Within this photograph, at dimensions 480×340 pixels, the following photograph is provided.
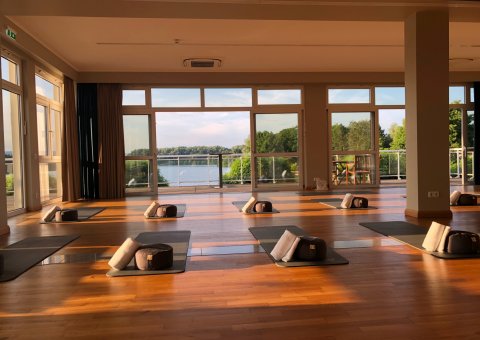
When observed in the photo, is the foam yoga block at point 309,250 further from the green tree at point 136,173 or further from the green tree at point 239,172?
the green tree at point 239,172

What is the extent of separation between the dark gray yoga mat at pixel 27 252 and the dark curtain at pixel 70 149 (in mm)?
4252

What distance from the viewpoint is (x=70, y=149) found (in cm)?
877

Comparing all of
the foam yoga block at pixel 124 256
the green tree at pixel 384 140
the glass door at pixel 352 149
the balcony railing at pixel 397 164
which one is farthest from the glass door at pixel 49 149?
the balcony railing at pixel 397 164

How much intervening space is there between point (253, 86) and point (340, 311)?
823cm

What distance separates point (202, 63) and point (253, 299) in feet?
21.9

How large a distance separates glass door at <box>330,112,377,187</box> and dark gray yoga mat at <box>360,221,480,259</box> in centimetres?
534

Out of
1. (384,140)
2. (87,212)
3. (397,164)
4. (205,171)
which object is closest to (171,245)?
(87,212)

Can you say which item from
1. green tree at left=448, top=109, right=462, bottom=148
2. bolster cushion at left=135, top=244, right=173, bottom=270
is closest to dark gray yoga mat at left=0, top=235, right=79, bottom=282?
bolster cushion at left=135, top=244, right=173, bottom=270

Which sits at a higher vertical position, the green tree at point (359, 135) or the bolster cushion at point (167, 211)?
the green tree at point (359, 135)

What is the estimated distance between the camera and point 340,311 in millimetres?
2379

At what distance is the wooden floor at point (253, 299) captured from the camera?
2160 millimetres

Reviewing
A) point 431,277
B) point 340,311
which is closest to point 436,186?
point 431,277

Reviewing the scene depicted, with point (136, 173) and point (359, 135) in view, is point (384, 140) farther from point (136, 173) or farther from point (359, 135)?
point (136, 173)

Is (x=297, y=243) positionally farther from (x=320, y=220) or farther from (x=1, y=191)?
(x=1, y=191)
